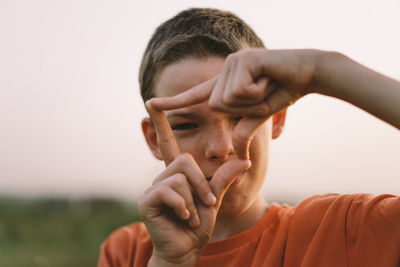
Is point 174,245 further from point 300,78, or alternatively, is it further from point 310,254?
point 300,78

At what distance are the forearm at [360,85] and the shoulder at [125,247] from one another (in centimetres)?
167

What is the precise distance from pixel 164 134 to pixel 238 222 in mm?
914

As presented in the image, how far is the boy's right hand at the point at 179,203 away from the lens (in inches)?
69.1

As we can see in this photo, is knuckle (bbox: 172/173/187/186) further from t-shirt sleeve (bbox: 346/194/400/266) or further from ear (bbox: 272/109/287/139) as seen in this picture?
ear (bbox: 272/109/287/139)

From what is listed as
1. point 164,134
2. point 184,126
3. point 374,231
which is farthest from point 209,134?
point 374,231

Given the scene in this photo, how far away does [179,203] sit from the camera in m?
1.72

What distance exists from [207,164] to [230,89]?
0.79m

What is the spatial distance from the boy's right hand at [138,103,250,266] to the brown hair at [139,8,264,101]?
665mm

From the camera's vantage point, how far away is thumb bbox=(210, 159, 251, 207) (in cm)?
169

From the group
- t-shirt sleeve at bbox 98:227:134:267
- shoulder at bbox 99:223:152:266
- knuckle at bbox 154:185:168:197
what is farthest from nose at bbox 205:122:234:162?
t-shirt sleeve at bbox 98:227:134:267

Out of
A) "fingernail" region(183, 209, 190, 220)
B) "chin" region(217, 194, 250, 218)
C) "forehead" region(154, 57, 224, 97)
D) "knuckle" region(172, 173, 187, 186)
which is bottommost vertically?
"chin" region(217, 194, 250, 218)

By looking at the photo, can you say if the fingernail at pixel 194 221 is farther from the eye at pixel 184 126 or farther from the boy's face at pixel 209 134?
the eye at pixel 184 126

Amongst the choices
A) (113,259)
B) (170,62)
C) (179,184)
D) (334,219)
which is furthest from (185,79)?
(113,259)

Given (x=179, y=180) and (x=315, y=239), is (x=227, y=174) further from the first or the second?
(x=315, y=239)
